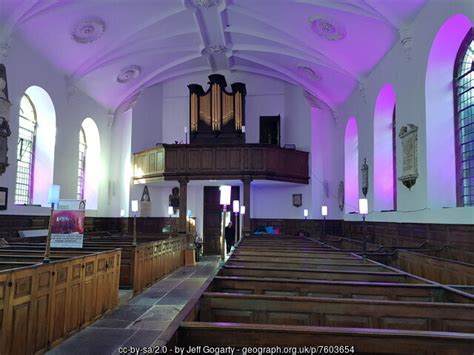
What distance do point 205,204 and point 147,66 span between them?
6372 mm

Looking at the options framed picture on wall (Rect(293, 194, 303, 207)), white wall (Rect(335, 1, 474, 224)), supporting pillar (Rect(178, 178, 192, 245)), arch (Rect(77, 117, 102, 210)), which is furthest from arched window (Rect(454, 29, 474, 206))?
arch (Rect(77, 117, 102, 210))

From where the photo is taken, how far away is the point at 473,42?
25.0 ft

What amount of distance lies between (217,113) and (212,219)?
15.7 ft

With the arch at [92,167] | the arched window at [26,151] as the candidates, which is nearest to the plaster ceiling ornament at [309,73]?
the arch at [92,167]

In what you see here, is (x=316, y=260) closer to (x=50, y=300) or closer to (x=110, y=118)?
(x=50, y=300)

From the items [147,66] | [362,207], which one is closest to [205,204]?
[147,66]

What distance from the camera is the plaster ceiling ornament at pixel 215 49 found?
1461cm

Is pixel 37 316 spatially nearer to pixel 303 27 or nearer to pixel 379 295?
pixel 379 295

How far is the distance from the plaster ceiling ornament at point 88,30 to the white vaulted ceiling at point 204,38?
28mm

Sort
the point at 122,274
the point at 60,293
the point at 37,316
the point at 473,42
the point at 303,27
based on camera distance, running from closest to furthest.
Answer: the point at 37,316 < the point at 60,293 < the point at 473,42 < the point at 122,274 < the point at 303,27

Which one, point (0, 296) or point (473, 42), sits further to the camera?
point (473, 42)

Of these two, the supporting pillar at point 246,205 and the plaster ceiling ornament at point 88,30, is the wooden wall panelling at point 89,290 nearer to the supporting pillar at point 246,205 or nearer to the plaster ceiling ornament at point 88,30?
the plaster ceiling ornament at point 88,30

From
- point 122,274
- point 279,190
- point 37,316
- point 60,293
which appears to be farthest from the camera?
point 279,190

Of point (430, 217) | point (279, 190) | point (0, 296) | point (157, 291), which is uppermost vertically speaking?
point (279, 190)
